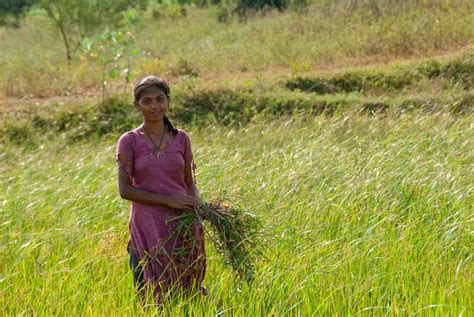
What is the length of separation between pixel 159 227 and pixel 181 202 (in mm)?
150

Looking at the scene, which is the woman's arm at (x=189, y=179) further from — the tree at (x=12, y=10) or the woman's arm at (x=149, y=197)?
the tree at (x=12, y=10)

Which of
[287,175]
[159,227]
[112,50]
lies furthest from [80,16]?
[159,227]

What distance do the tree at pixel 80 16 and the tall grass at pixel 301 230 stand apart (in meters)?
8.44

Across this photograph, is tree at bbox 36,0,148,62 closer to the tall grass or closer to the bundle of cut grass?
the tall grass

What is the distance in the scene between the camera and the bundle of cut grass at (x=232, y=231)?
370 cm

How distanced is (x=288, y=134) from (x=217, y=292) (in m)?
3.86

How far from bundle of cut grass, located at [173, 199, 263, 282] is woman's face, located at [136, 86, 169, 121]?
0.44 m

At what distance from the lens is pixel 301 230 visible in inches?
179

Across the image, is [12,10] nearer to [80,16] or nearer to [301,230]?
[80,16]

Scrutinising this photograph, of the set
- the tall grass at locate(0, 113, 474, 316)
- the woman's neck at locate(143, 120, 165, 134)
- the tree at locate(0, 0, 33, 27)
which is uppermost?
the woman's neck at locate(143, 120, 165, 134)

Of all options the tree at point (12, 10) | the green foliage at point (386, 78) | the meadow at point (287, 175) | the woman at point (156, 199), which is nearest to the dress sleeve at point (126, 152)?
the woman at point (156, 199)

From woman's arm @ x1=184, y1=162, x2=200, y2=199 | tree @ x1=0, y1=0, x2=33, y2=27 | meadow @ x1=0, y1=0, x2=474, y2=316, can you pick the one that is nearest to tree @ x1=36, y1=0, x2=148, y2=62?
meadow @ x1=0, y1=0, x2=474, y2=316

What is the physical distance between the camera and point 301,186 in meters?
5.16

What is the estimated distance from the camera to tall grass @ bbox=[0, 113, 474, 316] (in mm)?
3752
